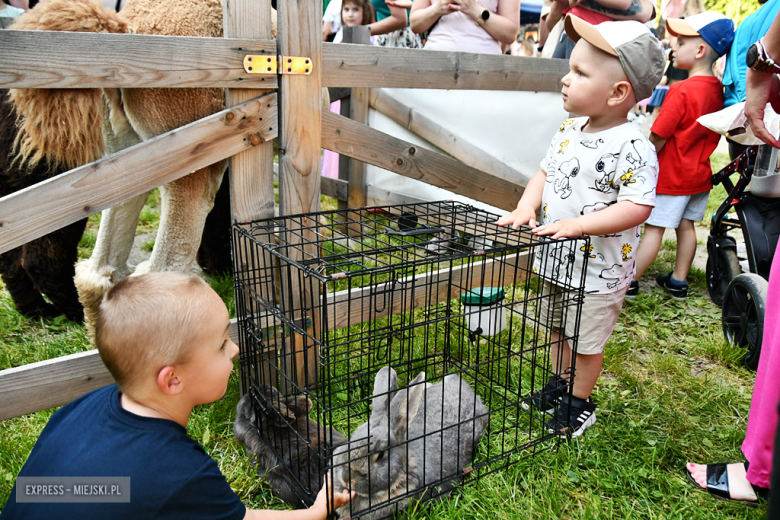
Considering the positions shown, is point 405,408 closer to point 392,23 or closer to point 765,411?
point 765,411

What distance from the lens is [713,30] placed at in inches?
137

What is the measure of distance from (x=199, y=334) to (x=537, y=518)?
127 cm

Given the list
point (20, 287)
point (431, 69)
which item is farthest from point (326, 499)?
point (20, 287)

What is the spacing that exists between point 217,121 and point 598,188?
4.72 ft

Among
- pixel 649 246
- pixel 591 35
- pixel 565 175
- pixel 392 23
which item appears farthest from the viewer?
pixel 392 23

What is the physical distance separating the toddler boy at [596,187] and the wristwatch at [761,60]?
0.29 meters

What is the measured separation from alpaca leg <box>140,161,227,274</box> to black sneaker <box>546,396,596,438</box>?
5.48ft

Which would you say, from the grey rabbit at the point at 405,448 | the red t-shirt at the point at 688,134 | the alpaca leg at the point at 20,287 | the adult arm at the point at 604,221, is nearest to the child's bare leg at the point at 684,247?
the red t-shirt at the point at 688,134

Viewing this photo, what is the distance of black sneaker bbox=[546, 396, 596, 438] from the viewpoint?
88.6 inches

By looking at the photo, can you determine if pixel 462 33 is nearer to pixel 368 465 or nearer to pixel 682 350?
pixel 682 350

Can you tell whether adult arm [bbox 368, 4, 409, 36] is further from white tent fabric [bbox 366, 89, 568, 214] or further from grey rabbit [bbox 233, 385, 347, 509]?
grey rabbit [bbox 233, 385, 347, 509]

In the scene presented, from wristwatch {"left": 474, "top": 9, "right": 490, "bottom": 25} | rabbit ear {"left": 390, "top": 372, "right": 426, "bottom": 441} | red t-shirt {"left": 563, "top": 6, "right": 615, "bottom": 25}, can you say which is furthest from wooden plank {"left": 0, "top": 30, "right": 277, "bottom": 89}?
red t-shirt {"left": 563, "top": 6, "right": 615, "bottom": 25}

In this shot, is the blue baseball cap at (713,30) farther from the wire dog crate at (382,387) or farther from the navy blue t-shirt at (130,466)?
the navy blue t-shirt at (130,466)

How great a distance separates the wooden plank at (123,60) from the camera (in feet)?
5.56
